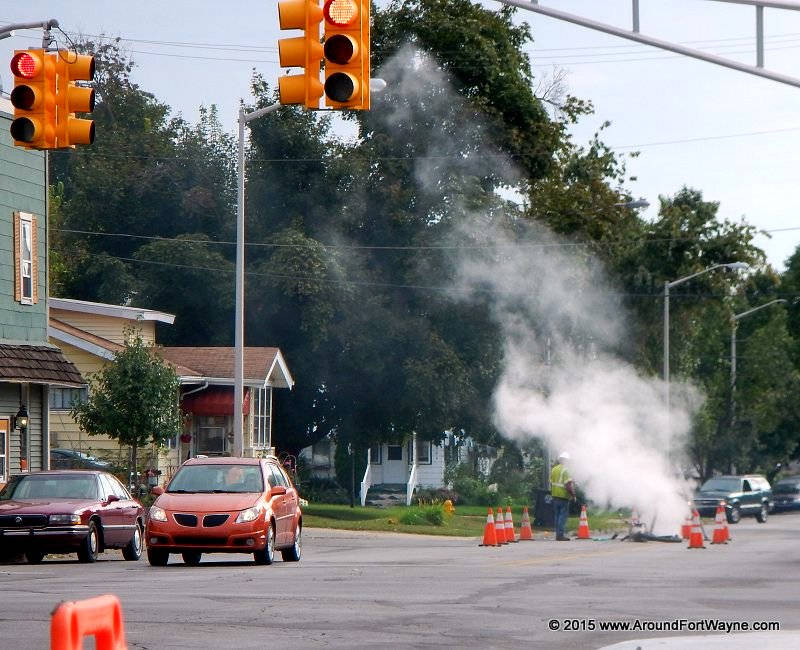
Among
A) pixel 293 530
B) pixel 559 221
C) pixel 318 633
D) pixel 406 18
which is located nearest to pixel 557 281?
pixel 559 221

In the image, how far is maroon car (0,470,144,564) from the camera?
21.6 m

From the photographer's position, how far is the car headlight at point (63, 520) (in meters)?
21.6

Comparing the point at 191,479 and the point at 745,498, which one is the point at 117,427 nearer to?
the point at 191,479

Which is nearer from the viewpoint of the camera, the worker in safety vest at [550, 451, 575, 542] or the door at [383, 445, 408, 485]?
the worker in safety vest at [550, 451, 575, 542]

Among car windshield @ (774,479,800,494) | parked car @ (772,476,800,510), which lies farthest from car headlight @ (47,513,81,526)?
car windshield @ (774,479,800,494)

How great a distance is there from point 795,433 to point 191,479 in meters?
53.4

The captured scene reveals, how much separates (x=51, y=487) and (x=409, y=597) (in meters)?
9.74

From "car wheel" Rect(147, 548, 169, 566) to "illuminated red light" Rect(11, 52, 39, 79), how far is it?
7007mm

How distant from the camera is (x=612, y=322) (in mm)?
53375

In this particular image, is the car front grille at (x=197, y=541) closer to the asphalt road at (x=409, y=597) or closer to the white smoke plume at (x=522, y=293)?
the asphalt road at (x=409, y=597)

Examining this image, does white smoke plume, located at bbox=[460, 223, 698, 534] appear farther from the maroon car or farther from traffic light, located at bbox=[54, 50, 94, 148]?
traffic light, located at bbox=[54, 50, 94, 148]

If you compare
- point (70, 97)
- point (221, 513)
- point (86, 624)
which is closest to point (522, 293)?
point (221, 513)

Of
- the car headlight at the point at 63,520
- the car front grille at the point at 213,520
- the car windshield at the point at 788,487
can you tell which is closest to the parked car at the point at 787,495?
the car windshield at the point at 788,487

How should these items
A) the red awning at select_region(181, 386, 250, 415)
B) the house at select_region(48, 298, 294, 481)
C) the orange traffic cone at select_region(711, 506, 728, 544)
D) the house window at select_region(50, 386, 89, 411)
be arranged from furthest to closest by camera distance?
the red awning at select_region(181, 386, 250, 415) → the house window at select_region(50, 386, 89, 411) → the house at select_region(48, 298, 294, 481) → the orange traffic cone at select_region(711, 506, 728, 544)
